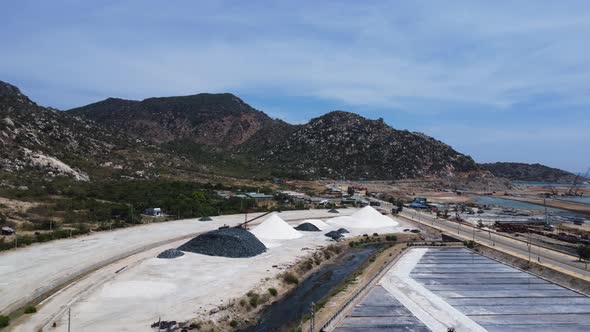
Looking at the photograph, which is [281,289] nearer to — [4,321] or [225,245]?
[225,245]

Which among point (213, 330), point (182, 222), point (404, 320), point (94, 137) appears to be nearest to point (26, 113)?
point (94, 137)

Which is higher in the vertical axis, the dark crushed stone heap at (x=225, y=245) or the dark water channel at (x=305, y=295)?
the dark crushed stone heap at (x=225, y=245)

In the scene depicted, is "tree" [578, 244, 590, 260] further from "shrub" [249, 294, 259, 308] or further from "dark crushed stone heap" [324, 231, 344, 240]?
"shrub" [249, 294, 259, 308]

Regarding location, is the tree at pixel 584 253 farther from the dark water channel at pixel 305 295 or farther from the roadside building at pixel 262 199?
the roadside building at pixel 262 199

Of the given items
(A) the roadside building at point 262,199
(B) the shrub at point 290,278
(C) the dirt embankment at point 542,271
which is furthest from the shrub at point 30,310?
(A) the roadside building at point 262,199

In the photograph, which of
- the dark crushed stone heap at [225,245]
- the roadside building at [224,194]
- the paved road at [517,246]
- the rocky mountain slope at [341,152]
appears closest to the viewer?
the paved road at [517,246]

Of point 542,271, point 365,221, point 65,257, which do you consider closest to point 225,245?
point 65,257
